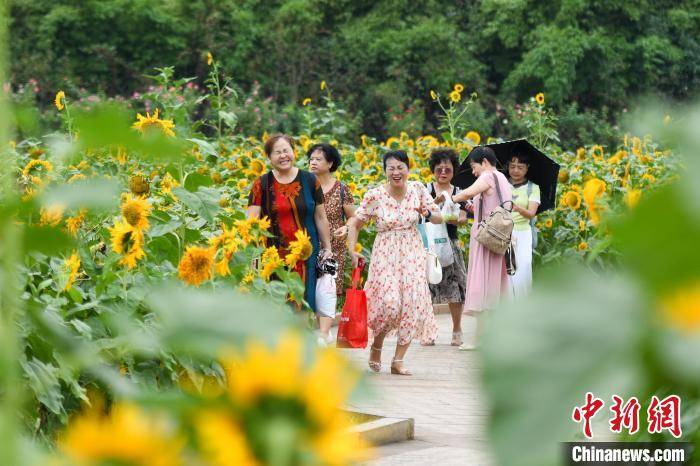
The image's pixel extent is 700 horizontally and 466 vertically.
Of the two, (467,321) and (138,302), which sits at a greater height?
(138,302)

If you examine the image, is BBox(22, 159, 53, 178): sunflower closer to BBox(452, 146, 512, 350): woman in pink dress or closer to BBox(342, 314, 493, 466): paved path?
BBox(342, 314, 493, 466): paved path

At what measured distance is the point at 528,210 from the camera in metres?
8.05

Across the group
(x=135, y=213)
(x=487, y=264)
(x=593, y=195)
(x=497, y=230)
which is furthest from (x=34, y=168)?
(x=593, y=195)

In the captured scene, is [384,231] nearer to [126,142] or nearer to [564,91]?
[126,142]

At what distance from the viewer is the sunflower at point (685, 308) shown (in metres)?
0.35

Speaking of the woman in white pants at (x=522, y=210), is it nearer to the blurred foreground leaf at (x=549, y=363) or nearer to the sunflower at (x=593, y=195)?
the sunflower at (x=593, y=195)

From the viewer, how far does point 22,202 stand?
2.05ft

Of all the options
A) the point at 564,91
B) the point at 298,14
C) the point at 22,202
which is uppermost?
the point at 22,202

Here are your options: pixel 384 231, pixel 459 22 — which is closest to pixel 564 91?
pixel 459 22

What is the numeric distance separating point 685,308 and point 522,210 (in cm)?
772

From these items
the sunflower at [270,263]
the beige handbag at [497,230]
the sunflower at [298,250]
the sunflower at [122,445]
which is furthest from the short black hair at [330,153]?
the sunflower at [122,445]

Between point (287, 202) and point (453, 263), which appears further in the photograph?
point (453, 263)

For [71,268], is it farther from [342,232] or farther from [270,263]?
[342,232]

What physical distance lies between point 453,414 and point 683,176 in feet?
Result: 17.5
